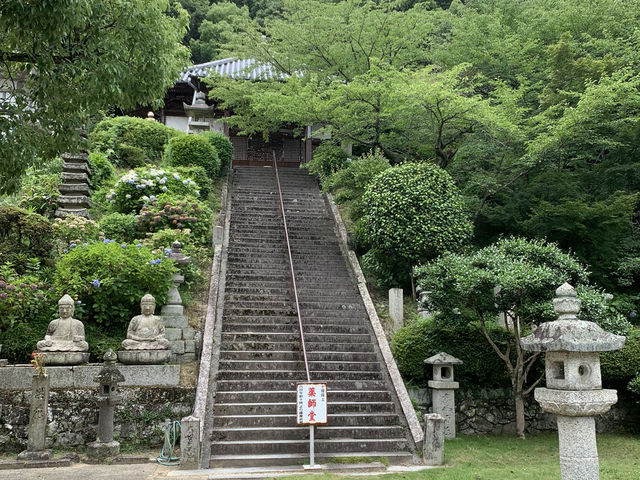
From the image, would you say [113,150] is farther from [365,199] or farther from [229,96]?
[365,199]

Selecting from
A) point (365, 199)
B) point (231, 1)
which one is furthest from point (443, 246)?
point (231, 1)

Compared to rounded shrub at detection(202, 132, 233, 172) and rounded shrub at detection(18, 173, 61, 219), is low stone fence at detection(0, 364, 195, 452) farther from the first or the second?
rounded shrub at detection(202, 132, 233, 172)

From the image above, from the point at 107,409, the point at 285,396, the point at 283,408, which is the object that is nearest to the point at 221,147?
the point at 285,396

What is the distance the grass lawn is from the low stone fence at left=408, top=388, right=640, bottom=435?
38cm

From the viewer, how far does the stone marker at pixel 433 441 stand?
9.30m

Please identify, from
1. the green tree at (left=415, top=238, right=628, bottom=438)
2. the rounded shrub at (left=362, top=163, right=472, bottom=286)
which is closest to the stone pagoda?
the rounded shrub at (left=362, top=163, right=472, bottom=286)

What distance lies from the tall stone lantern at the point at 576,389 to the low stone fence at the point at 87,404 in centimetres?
646

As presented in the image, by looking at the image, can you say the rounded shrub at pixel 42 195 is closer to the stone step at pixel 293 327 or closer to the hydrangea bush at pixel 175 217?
the hydrangea bush at pixel 175 217

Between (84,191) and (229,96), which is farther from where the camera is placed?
(229,96)

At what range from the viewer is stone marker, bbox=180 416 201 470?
345 inches

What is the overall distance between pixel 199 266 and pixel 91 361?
174 inches

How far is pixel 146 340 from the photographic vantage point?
10.4 metres

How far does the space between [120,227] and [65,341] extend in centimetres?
520

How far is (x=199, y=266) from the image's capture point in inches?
576
